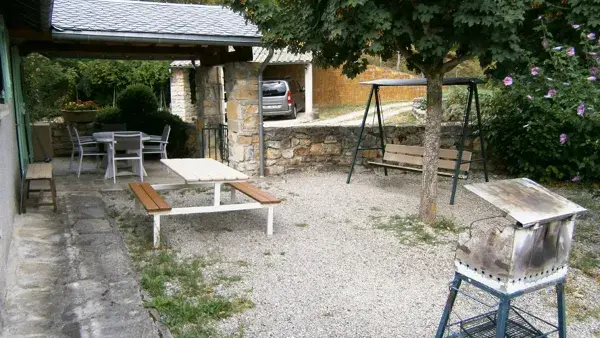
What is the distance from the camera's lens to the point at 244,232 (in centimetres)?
569


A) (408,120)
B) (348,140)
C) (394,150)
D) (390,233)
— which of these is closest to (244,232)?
(390,233)

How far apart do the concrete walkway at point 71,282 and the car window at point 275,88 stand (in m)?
14.0

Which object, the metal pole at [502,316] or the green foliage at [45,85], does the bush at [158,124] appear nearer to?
the green foliage at [45,85]

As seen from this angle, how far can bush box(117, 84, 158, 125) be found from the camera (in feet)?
38.8

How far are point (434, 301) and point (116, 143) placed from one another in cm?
618

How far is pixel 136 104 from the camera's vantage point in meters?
11.9

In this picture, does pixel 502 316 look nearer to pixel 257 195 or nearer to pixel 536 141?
pixel 257 195

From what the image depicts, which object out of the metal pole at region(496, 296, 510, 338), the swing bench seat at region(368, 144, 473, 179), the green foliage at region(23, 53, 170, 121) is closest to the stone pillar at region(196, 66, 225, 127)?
the swing bench seat at region(368, 144, 473, 179)

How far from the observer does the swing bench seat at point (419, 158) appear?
7.29 metres

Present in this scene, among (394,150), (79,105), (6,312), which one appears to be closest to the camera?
(6,312)

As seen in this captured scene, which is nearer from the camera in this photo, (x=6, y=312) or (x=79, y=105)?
(x=6, y=312)

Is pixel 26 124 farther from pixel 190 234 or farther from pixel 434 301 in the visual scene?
pixel 434 301

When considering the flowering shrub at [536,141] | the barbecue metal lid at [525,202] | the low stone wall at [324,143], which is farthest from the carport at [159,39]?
the barbecue metal lid at [525,202]

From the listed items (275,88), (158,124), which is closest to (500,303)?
(158,124)
